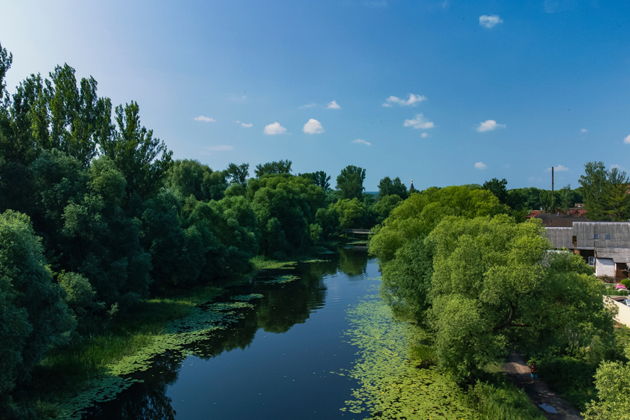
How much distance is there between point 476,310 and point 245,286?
1320 inches

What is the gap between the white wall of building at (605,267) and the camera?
46719mm

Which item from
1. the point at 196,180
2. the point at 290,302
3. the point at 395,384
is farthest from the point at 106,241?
the point at 196,180

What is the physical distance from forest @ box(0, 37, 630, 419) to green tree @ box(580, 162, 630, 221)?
4566cm

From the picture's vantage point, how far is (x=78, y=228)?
27.2 metres

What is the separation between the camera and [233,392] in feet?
69.3

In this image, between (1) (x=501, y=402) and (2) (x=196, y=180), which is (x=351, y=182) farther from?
(1) (x=501, y=402)

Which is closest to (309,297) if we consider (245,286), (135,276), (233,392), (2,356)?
(245,286)

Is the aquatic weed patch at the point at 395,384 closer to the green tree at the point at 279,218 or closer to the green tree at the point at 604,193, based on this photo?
the green tree at the point at 279,218

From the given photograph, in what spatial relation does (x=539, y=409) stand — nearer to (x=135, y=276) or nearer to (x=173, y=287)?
(x=135, y=276)

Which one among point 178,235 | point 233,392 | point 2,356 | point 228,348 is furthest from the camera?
point 178,235

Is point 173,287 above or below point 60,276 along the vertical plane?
below


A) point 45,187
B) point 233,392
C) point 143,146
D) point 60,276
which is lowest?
point 233,392

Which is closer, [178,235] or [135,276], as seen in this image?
[135,276]

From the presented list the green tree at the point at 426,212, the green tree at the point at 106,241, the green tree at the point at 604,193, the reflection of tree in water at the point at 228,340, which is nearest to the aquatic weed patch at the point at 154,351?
the reflection of tree in water at the point at 228,340
